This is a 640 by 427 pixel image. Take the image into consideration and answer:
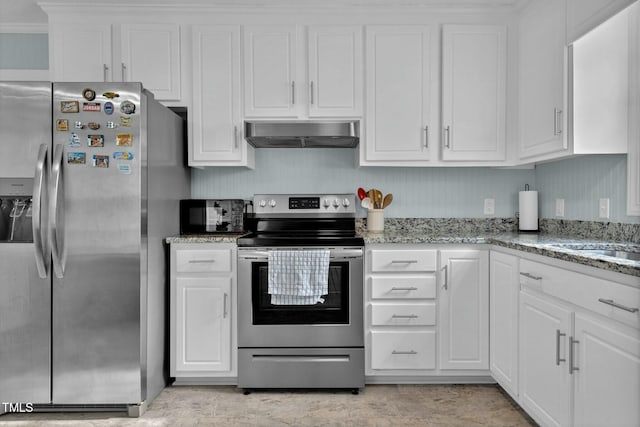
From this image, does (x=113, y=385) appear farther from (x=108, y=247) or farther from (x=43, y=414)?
(x=108, y=247)

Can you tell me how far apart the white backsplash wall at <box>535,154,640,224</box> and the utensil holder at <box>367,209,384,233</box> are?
3.61ft

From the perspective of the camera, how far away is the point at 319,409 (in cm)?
243

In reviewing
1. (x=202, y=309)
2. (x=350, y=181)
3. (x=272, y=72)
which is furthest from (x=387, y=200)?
(x=202, y=309)

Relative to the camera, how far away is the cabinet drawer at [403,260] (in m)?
2.65

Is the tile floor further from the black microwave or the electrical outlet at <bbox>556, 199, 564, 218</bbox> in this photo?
the electrical outlet at <bbox>556, 199, 564, 218</bbox>

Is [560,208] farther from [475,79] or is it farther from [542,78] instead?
[475,79]

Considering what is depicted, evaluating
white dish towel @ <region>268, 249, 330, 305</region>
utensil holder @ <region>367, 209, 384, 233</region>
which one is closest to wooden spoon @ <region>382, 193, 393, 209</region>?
utensil holder @ <region>367, 209, 384, 233</region>

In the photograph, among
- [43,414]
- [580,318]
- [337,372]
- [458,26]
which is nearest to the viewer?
[580,318]

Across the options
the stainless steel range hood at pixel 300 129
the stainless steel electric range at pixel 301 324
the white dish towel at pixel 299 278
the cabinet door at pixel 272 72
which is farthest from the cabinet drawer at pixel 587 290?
the cabinet door at pixel 272 72

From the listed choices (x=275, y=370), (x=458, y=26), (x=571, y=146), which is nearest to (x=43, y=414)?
(x=275, y=370)

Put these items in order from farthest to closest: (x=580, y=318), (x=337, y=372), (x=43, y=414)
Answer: (x=337, y=372) < (x=43, y=414) < (x=580, y=318)

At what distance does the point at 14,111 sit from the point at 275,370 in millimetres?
1971

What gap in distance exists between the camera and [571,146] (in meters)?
2.26

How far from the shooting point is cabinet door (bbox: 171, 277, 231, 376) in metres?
2.65
